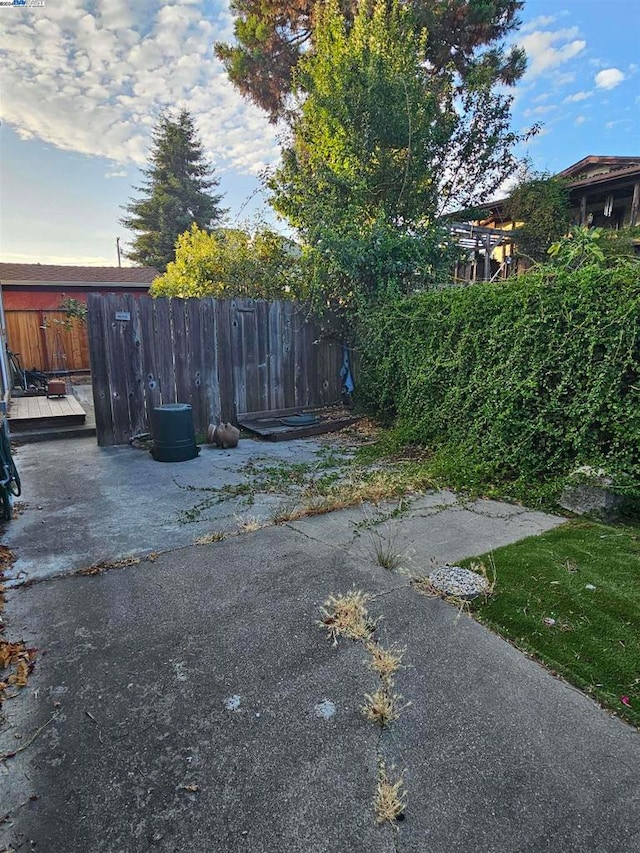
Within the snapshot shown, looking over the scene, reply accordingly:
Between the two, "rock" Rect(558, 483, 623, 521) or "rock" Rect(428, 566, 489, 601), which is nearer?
"rock" Rect(428, 566, 489, 601)

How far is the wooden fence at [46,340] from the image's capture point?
1259 centimetres

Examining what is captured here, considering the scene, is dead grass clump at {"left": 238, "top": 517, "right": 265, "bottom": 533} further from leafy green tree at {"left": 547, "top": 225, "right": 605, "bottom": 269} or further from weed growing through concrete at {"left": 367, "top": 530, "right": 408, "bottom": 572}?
leafy green tree at {"left": 547, "top": 225, "right": 605, "bottom": 269}

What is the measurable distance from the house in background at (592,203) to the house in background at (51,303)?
10.2 meters

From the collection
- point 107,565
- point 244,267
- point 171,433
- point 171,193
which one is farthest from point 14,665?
point 171,193

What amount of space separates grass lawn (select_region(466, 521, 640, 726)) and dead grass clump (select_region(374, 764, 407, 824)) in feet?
2.97

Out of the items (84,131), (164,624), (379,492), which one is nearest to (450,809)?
(164,624)

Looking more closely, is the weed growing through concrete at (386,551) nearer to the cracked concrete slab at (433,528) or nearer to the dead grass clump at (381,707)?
the cracked concrete slab at (433,528)

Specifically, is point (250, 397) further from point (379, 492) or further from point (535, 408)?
point (535, 408)

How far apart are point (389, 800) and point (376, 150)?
938 cm

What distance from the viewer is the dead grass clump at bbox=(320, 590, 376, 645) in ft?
7.20

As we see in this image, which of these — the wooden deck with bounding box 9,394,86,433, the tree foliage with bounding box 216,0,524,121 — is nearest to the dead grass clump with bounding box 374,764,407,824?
the wooden deck with bounding box 9,394,86,433

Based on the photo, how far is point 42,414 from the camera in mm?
6910

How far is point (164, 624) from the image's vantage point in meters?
2.28

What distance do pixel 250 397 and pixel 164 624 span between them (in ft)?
16.6
